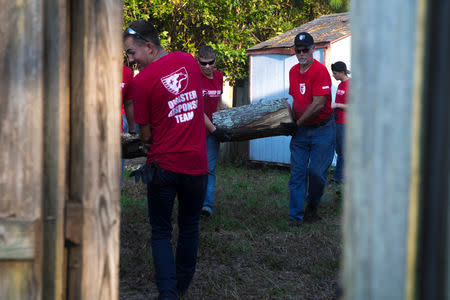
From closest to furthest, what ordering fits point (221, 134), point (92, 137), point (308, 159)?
point (92, 137), point (308, 159), point (221, 134)

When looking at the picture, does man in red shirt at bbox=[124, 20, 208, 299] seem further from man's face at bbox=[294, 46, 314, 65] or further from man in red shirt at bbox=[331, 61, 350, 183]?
man in red shirt at bbox=[331, 61, 350, 183]

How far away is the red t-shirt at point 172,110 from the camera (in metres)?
3.38

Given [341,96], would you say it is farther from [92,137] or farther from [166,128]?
[92,137]

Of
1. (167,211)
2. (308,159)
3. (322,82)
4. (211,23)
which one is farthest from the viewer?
(211,23)

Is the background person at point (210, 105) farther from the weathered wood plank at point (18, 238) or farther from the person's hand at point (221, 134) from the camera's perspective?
the weathered wood plank at point (18, 238)

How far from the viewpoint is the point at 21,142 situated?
64.4 inches

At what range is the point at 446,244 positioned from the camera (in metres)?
0.89

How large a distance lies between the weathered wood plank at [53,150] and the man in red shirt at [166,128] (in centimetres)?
169

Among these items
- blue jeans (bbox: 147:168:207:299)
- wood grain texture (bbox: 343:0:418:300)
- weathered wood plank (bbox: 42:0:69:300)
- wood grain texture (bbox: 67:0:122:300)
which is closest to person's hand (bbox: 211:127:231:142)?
blue jeans (bbox: 147:168:207:299)

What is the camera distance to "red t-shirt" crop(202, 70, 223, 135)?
6.36m

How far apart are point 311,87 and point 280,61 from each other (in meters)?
5.52

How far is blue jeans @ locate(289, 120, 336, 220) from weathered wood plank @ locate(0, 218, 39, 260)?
4.63 metres

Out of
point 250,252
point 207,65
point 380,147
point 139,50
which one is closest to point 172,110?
point 139,50

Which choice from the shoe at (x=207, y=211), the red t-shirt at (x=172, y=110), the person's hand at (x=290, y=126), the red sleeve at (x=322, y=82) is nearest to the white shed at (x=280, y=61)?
the person's hand at (x=290, y=126)
